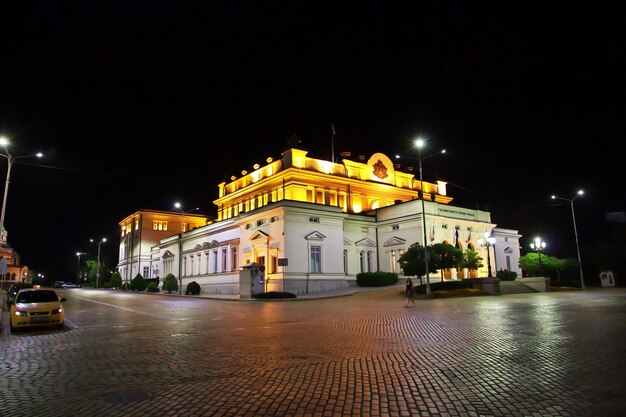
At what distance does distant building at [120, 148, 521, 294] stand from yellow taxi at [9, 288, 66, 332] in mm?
22534

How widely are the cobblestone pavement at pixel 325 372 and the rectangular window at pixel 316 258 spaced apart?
29.9 meters

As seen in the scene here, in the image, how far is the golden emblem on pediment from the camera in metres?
64.8

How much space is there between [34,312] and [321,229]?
32336mm

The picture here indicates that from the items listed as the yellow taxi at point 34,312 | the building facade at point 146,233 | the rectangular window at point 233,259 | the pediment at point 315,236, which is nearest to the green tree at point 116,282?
the building facade at point 146,233

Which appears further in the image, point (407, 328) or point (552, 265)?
point (552, 265)

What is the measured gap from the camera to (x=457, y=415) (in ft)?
18.1

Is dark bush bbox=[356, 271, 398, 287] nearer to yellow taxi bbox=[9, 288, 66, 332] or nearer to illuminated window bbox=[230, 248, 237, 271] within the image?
illuminated window bbox=[230, 248, 237, 271]

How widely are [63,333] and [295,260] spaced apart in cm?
2864

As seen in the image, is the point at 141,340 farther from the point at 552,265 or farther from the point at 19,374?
the point at 552,265

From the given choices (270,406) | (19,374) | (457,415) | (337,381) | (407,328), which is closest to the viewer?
(457,415)

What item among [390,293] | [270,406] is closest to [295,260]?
[390,293]

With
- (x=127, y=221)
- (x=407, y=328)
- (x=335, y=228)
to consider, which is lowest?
(x=407, y=328)

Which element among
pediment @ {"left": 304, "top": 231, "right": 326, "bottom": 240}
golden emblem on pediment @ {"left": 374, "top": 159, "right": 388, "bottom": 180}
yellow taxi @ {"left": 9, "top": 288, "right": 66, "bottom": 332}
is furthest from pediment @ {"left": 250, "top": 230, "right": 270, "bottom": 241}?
yellow taxi @ {"left": 9, "top": 288, "right": 66, "bottom": 332}

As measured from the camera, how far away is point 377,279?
4528 cm
